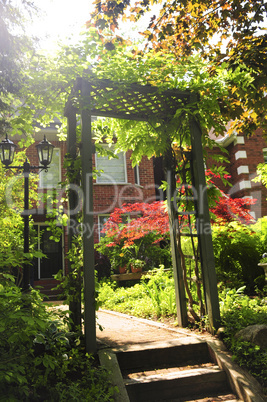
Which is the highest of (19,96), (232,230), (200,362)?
(19,96)

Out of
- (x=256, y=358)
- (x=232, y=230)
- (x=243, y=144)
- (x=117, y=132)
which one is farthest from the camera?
(x=243, y=144)

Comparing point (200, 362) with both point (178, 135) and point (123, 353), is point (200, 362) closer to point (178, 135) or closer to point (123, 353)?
point (123, 353)

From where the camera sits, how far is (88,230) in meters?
4.07

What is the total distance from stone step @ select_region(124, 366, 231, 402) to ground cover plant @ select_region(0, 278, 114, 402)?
0.38 m

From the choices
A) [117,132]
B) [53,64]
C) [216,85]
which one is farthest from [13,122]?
[216,85]

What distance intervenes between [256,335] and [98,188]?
1007 centimetres

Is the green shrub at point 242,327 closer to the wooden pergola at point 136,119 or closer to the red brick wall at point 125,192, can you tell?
the wooden pergola at point 136,119

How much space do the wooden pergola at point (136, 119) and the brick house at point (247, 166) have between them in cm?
923

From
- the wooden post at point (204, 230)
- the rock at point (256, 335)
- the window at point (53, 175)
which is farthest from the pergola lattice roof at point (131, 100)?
the window at point (53, 175)

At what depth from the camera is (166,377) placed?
3514mm

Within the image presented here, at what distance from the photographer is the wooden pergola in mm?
4029

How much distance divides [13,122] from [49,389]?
124 inches

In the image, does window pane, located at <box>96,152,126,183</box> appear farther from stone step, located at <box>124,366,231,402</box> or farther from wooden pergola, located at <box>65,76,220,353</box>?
stone step, located at <box>124,366,231,402</box>

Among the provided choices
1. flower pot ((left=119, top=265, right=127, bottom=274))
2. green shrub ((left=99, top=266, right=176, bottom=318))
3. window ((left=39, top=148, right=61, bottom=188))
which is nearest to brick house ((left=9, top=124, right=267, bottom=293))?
window ((left=39, top=148, right=61, bottom=188))
